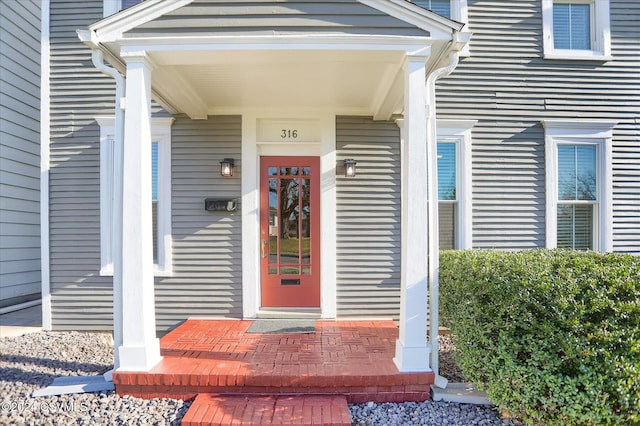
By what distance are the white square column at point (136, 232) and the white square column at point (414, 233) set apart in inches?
83.8

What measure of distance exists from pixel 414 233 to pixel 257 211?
2.28 m

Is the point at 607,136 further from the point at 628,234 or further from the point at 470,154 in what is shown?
the point at 470,154

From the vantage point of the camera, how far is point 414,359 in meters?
2.91

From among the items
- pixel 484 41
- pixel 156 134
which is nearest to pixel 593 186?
pixel 484 41

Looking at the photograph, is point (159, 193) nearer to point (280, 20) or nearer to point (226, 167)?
point (226, 167)

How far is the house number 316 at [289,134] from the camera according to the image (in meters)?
4.64

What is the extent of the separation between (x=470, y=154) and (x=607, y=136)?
1.85 metres

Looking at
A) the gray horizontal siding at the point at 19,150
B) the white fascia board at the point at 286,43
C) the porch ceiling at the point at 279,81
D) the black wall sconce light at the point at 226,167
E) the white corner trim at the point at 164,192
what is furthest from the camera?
the gray horizontal siding at the point at 19,150

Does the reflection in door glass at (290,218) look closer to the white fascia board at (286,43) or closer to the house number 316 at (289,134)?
the house number 316 at (289,134)

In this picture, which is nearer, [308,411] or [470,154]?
[308,411]

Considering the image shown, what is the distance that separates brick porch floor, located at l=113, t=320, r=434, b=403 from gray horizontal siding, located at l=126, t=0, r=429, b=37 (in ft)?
9.15

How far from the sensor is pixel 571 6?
4863 millimetres

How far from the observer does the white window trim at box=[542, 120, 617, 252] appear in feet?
15.4

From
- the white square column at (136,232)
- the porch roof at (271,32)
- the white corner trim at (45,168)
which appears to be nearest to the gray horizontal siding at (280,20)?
the porch roof at (271,32)
